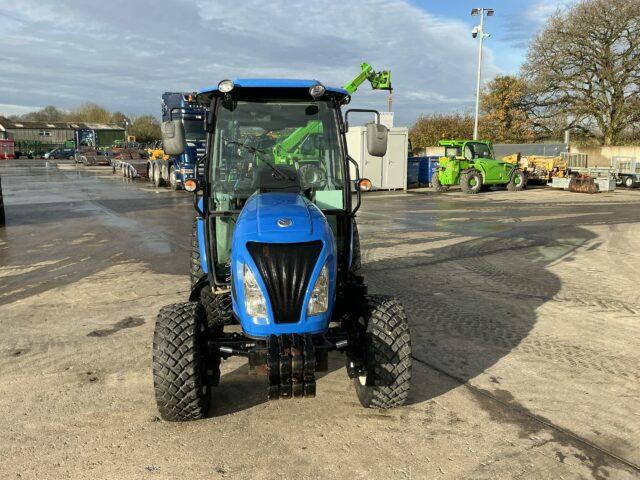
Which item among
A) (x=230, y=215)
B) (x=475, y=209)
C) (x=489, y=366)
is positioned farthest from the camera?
(x=475, y=209)

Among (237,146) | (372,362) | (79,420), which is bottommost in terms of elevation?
(79,420)

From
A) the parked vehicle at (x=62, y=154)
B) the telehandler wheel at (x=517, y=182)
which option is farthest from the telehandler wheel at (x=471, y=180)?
the parked vehicle at (x=62, y=154)

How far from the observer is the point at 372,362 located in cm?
354

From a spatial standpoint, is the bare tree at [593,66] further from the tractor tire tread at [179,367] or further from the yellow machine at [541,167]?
Result: the tractor tire tread at [179,367]

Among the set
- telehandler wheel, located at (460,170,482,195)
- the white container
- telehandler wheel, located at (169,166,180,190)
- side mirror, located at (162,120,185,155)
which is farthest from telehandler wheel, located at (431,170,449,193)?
side mirror, located at (162,120,185,155)

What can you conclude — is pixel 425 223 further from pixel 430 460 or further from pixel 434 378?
pixel 430 460

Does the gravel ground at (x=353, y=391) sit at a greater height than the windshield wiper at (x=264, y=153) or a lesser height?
lesser

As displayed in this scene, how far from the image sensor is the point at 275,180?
4344 millimetres

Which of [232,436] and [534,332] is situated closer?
[232,436]

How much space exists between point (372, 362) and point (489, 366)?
154 centimetres

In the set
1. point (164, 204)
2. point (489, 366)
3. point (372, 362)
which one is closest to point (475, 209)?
point (164, 204)

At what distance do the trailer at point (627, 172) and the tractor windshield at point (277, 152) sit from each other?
78.6 ft

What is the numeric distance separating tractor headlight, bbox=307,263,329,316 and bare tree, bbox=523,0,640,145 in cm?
3285

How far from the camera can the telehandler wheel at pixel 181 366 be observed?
11.1 ft
